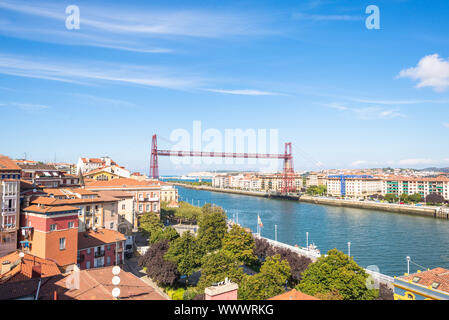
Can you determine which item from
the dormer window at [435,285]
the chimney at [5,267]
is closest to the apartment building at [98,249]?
the chimney at [5,267]

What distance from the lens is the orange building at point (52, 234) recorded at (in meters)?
6.01

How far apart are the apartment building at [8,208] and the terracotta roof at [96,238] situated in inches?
49.0

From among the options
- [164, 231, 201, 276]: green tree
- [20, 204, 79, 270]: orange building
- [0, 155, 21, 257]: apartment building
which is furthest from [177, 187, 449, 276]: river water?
[0, 155, 21, 257]: apartment building

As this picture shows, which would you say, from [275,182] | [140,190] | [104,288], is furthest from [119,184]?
[275,182]

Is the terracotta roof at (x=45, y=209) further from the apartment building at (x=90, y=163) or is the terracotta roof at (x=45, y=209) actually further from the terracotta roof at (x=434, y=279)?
the apartment building at (x=90, y=163)

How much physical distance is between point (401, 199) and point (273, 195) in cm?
1430

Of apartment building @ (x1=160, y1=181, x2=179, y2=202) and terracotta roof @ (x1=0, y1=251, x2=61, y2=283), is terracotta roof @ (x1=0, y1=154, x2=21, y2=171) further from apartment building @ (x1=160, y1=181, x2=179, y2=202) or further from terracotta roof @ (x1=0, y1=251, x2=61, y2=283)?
apartment building @ (x1=160, y1=181, x2=179, y2=202)

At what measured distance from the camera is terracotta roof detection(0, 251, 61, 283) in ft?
15.3

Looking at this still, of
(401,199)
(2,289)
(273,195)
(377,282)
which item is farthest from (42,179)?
(273,195)

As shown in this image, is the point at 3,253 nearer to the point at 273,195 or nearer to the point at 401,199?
the point at 401,199

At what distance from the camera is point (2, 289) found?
372 centimetres

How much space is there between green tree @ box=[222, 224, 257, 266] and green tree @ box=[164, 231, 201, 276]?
1000 millimetres

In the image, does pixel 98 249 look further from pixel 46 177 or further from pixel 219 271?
pixel 46 177

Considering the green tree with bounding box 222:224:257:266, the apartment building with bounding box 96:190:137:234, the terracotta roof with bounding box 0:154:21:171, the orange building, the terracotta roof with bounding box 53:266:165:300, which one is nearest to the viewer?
the terracotta roof with bounding box 53:266:165:300
